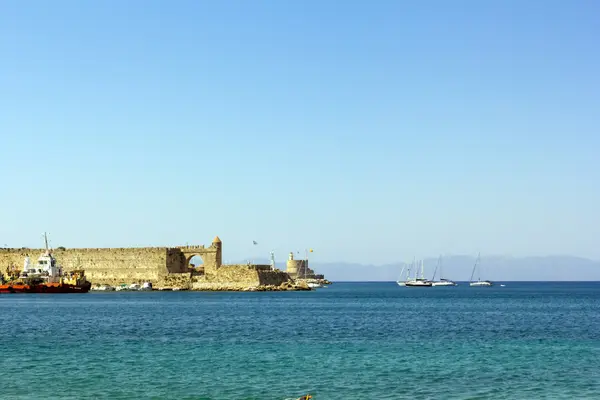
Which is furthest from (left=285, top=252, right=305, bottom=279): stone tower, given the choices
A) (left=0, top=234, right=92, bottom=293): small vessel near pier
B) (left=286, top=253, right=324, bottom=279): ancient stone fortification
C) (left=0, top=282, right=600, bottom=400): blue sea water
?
(left=0, top=282, right=600, bottom=400): blue sea water

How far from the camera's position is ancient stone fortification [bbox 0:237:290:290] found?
79.2 meters

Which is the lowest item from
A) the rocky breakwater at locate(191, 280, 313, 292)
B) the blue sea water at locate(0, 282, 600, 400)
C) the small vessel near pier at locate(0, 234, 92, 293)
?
the blue sea water at locate(0, 282, 600, 400)

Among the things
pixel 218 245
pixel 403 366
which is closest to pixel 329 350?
pixel 403 366

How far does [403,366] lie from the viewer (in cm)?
2156

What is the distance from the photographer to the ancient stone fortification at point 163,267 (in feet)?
260

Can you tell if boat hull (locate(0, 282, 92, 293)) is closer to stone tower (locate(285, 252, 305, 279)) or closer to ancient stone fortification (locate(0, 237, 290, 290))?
ancient stone fortification (locate(0, 237, 290, 290))

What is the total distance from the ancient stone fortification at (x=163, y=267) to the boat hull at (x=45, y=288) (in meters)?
4.71

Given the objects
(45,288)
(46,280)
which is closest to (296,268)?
(46,280)

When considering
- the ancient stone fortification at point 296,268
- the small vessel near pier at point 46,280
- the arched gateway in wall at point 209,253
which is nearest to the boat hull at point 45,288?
the small vessel near pier at point 46,280

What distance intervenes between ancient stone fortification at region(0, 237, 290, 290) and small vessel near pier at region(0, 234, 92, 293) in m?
1.54

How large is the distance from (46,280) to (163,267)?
11.3m

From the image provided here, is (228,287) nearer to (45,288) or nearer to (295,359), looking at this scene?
(45,288)

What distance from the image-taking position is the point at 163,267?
3167 inches

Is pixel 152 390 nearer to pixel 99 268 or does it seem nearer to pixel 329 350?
pixel 329 350
